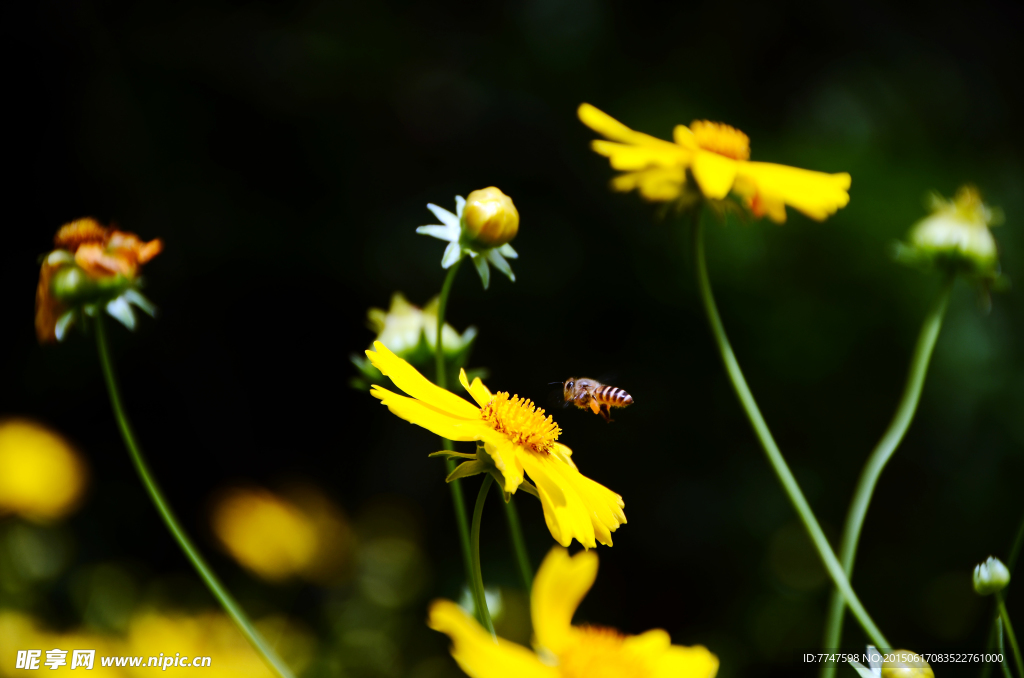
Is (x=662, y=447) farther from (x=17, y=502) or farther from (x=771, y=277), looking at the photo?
(x=17, y=502)

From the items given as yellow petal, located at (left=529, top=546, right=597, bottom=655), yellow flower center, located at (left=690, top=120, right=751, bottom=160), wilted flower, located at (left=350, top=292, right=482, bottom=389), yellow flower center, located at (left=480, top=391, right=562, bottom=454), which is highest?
yellow flower center, located at (left=690, top=120, right=751, bottom=160)

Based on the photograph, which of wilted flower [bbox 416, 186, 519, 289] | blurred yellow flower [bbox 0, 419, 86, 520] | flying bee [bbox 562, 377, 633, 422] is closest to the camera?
wilted flower [bbox 416, 186, 519, 289]

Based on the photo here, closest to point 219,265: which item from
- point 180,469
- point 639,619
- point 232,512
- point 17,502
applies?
point 180,469

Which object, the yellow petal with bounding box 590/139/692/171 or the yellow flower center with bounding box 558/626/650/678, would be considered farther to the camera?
the yellow petal with bounding box 590/139/692/171

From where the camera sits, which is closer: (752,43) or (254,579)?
(254,579)

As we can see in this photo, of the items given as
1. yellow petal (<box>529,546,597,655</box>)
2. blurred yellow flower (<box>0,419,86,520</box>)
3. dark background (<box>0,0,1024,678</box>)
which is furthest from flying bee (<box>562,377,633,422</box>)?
blurred yellow flower (<box>0,419,86,520</box>)

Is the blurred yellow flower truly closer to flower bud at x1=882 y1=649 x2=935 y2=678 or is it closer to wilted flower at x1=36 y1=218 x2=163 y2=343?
wilted flower at x1=36 y1=218 x2=163 y2=343
